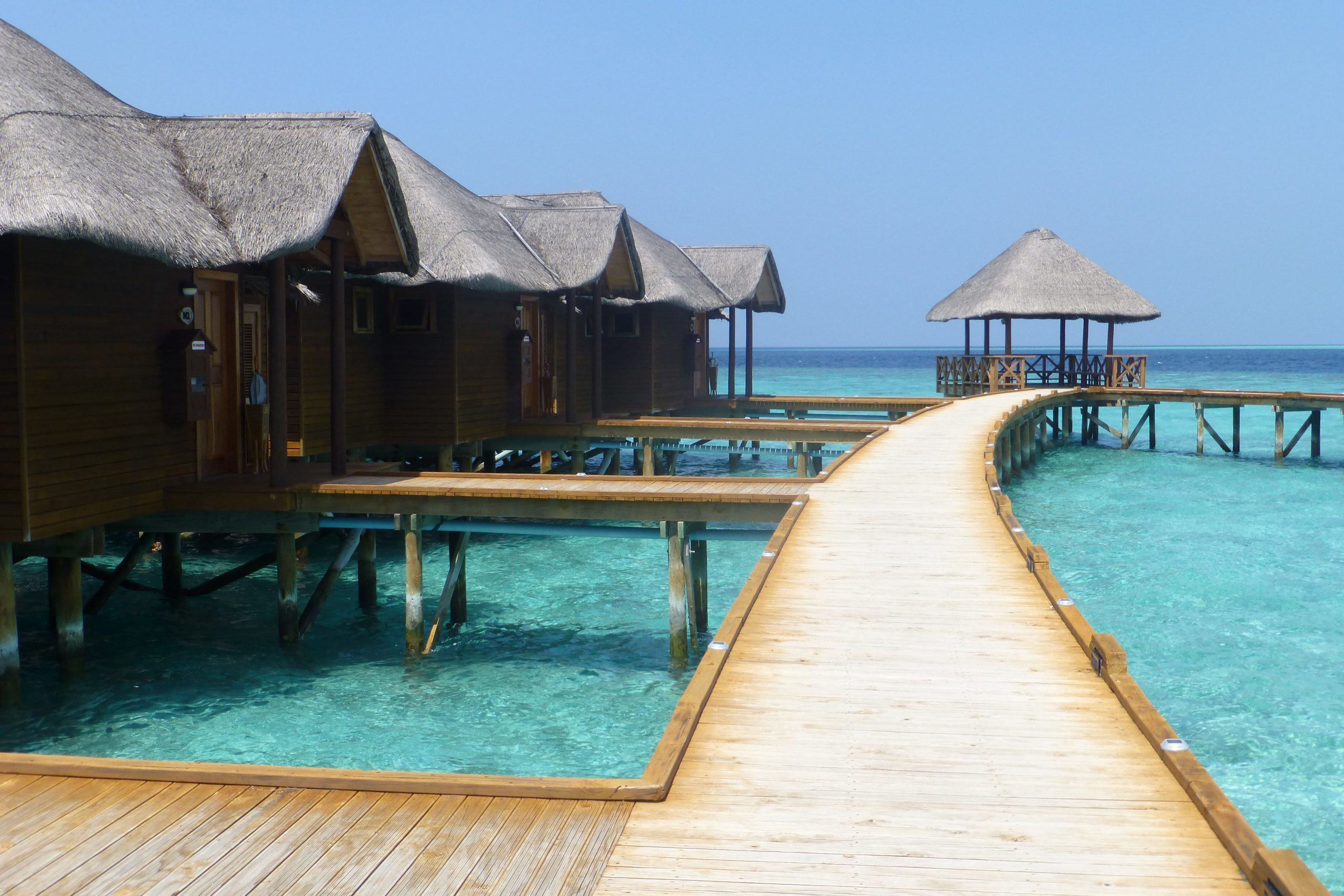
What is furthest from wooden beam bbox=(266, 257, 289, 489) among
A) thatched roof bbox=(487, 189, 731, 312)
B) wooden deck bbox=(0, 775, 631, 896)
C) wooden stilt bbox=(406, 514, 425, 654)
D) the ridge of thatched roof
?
thatched roof bbox=(487, 189, 731, 312)

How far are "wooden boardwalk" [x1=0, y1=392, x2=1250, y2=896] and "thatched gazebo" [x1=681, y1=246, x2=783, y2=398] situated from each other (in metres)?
22.0

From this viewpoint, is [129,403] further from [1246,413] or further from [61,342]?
[1246,413]

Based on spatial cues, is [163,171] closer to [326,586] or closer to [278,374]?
[278,374]

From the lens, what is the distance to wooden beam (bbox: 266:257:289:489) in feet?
34.4

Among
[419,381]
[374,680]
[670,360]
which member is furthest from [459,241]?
[670,360]

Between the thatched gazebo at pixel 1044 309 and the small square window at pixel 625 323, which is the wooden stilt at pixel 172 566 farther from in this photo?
the thatched gazebo at pixel 1044 309

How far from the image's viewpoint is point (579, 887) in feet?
10.8

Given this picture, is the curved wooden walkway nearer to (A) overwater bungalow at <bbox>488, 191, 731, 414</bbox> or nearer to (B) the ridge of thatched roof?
(B) the ridge of thatched roof

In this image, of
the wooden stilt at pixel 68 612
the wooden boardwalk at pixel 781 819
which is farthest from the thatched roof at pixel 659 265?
the wooden boardwalk at pixel 781 819

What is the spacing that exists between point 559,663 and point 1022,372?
72.2 feet

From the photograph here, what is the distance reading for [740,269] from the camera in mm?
27984

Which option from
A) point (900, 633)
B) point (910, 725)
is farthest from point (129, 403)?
point (910, 725)

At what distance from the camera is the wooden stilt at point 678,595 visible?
10664 millimetres

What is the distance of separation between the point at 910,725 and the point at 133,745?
6.27 metres
